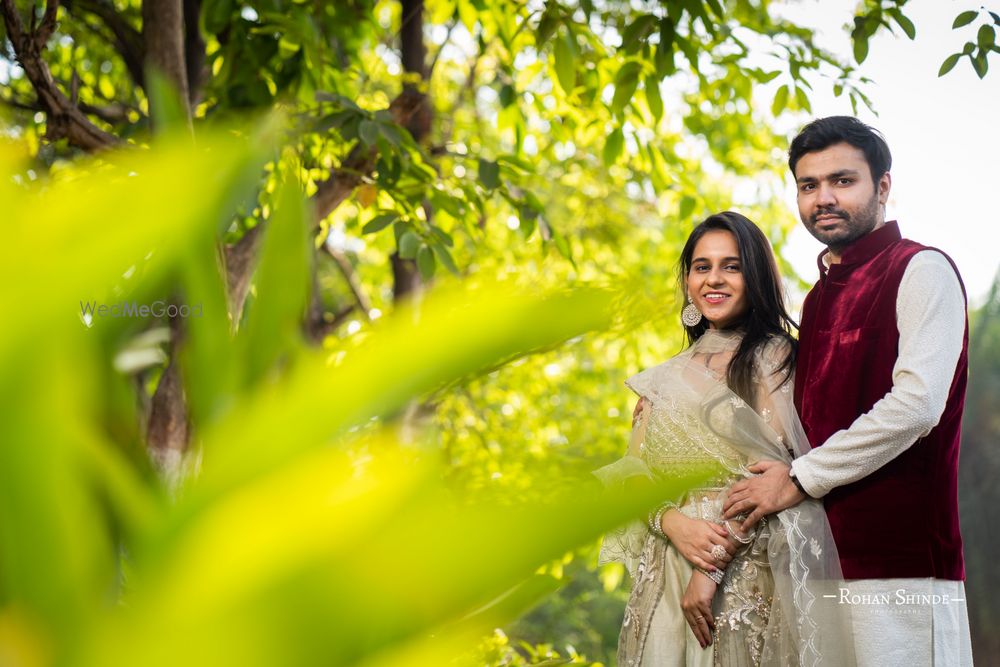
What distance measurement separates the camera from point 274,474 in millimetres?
163

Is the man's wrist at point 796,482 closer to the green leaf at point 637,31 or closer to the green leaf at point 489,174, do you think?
the green leaf at point 637,31

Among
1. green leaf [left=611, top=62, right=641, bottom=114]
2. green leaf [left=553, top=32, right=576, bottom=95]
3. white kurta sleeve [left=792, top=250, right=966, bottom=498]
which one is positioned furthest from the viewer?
green leaf [left=611, top=62, right=641, bottom=114]

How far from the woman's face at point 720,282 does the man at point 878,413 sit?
159 millimetres

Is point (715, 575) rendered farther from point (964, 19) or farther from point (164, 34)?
point (164, 34)

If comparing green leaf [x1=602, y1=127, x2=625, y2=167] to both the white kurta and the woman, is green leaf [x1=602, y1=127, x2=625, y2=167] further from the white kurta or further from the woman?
the white kurta

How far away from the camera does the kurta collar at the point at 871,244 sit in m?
1.79

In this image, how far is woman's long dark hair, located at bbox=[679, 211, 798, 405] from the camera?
1.84 m

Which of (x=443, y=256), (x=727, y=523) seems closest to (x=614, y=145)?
(x=443, y=256)

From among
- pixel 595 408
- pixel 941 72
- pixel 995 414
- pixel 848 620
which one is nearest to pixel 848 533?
pixel 848 620

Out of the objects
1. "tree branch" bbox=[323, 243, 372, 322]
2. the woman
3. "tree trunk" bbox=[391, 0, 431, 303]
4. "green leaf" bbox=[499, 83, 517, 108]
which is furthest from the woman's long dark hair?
"tree branch" bbox=[323, 243, 372, 322]

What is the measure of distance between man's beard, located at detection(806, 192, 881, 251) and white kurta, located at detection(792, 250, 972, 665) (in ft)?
0.54

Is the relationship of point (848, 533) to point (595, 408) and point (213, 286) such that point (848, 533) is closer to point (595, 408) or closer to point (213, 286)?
point (213, 286)

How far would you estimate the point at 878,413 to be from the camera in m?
1.63

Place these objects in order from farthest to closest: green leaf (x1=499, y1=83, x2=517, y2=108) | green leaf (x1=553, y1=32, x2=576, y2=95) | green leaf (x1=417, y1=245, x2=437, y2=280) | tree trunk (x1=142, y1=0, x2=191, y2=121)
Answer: green leaf (x1=499, y1=83, x2=517, y2=108), tree trunk (x1=142, y1=0, x2=191, y2=121), green leaf (x1=417, y1=245, x2=437, y2=280), green leaf (x1=553, y1=32, x2=576, y2=95)
